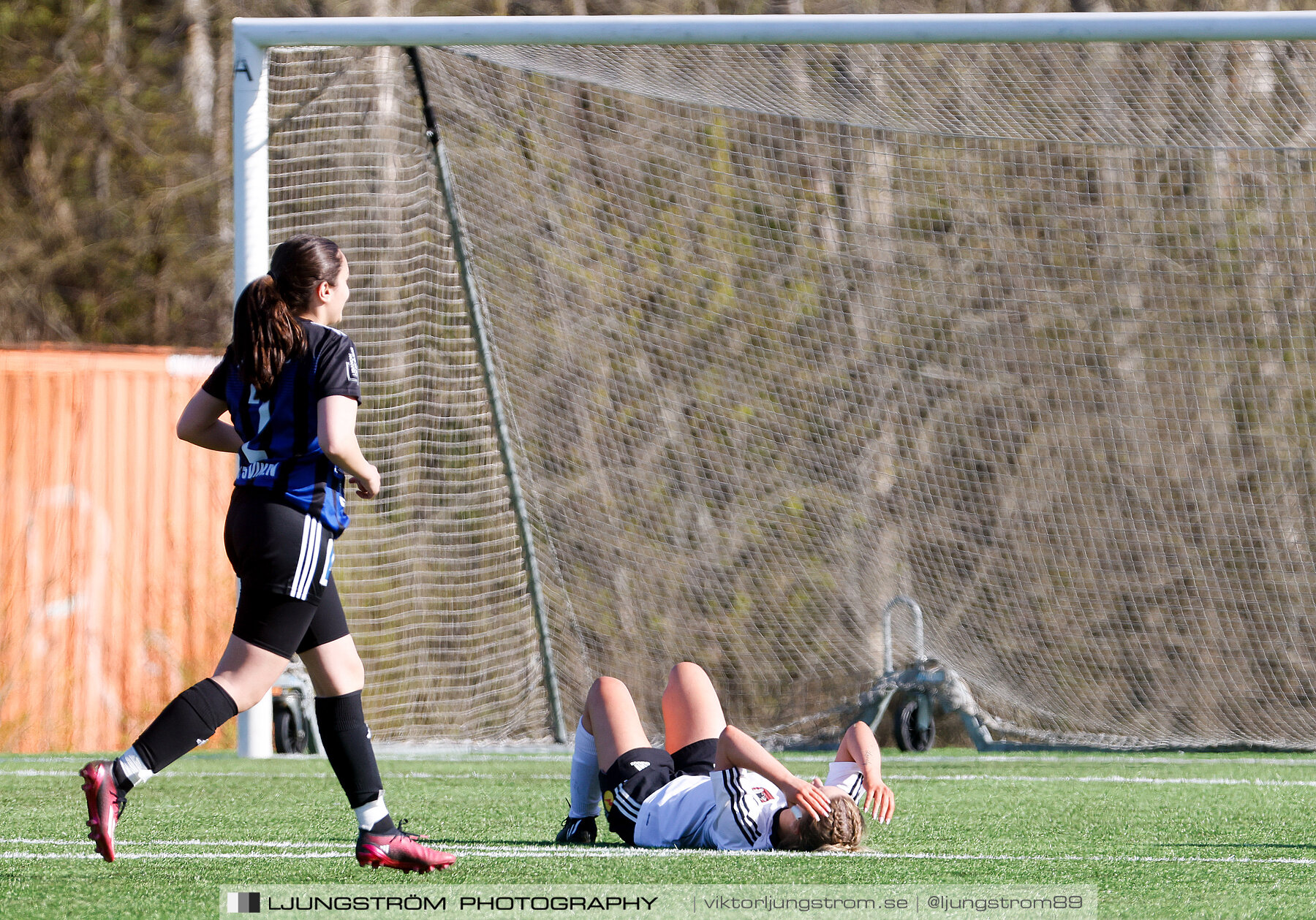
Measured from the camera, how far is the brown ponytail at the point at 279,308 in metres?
3.33

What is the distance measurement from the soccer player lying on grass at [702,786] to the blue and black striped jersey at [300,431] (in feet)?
3.37

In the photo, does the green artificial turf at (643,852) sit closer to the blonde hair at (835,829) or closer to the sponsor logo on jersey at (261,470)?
the blonde hair at (835,829)

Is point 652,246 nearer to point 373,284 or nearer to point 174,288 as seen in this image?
point 373,284

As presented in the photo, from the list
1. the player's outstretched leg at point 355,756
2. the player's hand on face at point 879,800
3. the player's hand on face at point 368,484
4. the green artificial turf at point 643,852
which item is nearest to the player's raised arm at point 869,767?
the player's hand on face at point 879,800

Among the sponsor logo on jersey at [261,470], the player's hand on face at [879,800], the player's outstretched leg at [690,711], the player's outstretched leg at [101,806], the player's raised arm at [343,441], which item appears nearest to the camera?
the player's outstretched leg at [101,806]

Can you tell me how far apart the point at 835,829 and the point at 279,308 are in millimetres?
1690

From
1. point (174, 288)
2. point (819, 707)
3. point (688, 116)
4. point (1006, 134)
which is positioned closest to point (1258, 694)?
point (819, 707)

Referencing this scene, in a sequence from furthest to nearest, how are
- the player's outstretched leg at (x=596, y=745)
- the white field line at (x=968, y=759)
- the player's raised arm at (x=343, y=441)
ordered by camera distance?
the white field line at (x=968, y=759), the player's outstretched leg at (x=596, y=745), the player's raised arm at (x=343, y=441)

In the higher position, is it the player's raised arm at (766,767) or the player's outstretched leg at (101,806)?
the player's outstretched leg at (101,806)

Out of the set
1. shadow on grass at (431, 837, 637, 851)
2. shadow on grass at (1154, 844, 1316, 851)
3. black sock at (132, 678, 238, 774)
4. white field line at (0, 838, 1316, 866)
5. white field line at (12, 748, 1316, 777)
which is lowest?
white field line at (12, 748, 1316, 777)

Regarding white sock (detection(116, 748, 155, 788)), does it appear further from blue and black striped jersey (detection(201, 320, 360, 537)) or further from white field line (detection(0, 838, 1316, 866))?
blue and black striped jersey (detection(201, 320, 360, 537))

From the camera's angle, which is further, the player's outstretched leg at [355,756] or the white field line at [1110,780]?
the white field line at [1110,780]

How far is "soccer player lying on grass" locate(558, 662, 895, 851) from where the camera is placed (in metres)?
3.62

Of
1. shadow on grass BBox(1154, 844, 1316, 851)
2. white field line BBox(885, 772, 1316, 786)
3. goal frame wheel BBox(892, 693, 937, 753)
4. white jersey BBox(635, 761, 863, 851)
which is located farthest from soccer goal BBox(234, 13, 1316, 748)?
white jersey BBox(635, 761, 863, 851)
